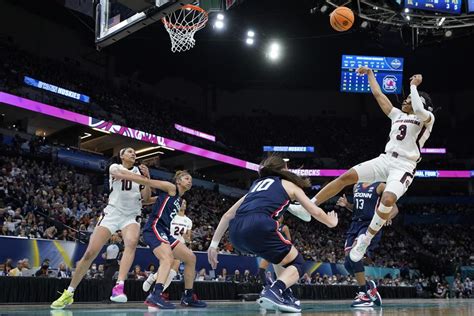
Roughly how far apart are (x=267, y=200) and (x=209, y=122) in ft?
120

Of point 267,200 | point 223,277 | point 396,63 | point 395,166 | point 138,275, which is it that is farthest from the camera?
point 396,63

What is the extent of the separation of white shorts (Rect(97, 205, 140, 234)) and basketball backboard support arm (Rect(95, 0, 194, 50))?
144 inches

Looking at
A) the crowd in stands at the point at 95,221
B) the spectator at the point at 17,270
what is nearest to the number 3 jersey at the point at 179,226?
the spectator at the point at 17,270

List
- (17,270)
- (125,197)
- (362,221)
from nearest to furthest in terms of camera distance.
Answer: (125,197), (362,221), (17,270)

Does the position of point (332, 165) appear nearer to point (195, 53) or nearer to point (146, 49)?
point (195, 53)

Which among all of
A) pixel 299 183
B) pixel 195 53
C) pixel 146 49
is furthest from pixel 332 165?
pixel 299 183

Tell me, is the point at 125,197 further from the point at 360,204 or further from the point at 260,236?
the point at 360,204

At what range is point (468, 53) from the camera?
38.5 metres

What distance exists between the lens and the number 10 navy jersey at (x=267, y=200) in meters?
4.96

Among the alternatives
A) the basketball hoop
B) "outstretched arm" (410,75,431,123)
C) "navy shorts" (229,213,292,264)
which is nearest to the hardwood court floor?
"navy shorts" (229,213,292,264)

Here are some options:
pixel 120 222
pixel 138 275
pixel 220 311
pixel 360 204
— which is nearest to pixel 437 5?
pixel 360 204

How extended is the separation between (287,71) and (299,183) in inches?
1492

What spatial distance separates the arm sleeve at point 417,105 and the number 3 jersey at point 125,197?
3.77 metres

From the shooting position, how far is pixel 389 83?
79.4ft
